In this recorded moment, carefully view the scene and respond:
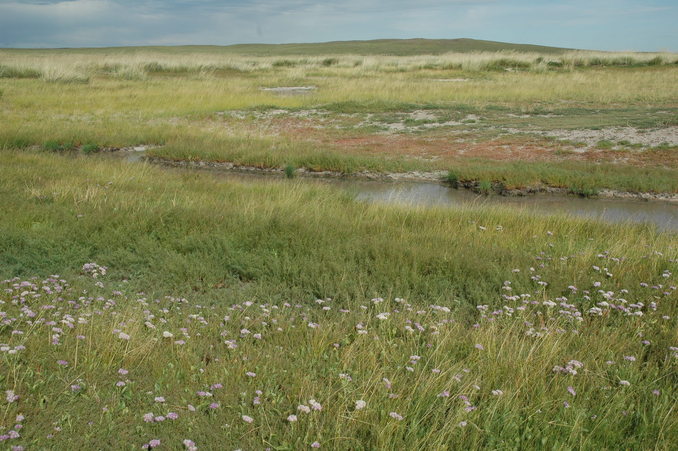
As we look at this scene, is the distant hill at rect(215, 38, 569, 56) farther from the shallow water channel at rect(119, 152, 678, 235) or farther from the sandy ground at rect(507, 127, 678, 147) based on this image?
the shallow water channel at rect(119, 152, 678, 235)

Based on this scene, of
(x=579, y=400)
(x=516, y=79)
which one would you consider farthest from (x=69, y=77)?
(x=579, y=400)

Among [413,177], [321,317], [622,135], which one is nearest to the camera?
[321,317]

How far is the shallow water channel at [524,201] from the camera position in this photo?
44.3ft

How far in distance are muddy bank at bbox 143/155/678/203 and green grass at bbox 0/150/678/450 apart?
609 centimetres

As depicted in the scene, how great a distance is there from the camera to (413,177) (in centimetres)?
1758

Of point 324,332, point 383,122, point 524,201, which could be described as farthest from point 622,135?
point 324,332

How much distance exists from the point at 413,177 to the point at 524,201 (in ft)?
12.2

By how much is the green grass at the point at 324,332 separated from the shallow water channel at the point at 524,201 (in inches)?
158

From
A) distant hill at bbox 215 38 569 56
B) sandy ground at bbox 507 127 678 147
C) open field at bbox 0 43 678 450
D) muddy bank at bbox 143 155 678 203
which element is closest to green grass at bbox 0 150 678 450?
open field at bbox 0 43 678 450

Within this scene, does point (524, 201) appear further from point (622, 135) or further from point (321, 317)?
point (321, 317)

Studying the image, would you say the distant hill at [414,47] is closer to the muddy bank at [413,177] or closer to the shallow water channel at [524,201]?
the muddy bank at [413,177]

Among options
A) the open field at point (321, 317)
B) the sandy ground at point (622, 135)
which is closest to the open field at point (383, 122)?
the sandy ground at point (622, 135)

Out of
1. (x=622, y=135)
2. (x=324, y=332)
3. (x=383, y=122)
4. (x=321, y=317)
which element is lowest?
(x=321, y=317)

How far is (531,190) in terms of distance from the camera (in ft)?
52.0
